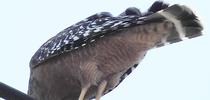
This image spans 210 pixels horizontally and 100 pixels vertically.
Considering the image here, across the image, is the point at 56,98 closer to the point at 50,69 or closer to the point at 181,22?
the point at 50,69

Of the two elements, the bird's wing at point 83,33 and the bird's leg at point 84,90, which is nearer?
the bird's wing at point 83,33

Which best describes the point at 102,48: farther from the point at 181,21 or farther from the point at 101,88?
the point at 181,21

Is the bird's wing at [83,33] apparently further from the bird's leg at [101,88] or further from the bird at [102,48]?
the bird's leg at [101,88]

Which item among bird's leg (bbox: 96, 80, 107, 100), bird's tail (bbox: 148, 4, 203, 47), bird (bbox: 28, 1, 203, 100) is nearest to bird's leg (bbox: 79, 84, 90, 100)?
bird (bbox: 28, 1, 203, 100)

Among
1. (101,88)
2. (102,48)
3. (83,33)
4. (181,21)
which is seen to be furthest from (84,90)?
(181,21)

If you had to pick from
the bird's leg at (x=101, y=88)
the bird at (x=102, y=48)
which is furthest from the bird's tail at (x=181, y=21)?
the bird's leg at (x=101, y=88)

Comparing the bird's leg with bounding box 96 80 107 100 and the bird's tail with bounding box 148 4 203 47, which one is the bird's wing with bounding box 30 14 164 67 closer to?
the bird's tail with bounding box 148 4 203 47

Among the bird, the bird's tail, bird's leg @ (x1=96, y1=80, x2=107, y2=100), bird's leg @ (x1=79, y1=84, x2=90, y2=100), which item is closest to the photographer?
the bird's tail
